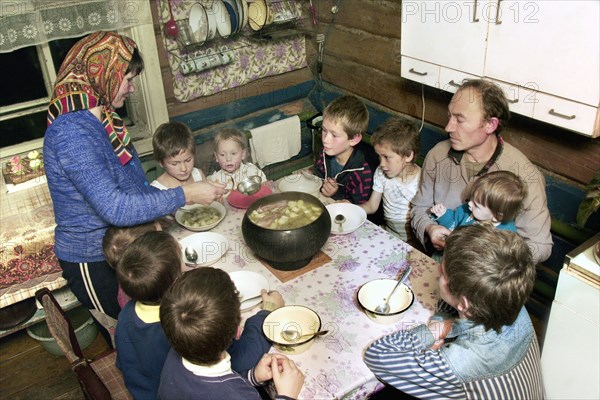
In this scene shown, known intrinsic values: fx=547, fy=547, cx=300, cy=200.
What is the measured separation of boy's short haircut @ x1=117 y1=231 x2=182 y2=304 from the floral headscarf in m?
0.54

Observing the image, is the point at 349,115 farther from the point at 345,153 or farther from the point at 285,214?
the point at 285,214

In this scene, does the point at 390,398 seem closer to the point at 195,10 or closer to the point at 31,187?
the point at 31,187

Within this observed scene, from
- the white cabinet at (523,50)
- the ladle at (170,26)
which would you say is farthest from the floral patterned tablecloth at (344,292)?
the ladle at (170,26)

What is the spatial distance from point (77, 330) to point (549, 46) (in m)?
2.41

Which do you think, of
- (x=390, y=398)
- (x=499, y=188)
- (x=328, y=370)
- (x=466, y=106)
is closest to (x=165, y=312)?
(x=328, y=370)

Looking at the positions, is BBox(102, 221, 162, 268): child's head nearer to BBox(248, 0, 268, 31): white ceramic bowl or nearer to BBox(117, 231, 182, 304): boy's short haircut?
BBox(117, 231, 182, 304): boy's short haircut

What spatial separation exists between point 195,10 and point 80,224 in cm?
142

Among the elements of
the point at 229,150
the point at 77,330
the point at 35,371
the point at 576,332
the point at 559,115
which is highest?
the point at 559,115

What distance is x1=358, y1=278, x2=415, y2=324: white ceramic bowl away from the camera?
1.68 metres

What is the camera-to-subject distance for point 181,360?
4.42 feet

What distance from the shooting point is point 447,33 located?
227 centimetres

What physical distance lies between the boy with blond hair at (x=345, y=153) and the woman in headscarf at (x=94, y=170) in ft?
2.36

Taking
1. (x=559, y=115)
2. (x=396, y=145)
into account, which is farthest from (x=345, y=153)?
(x=559, y=115)

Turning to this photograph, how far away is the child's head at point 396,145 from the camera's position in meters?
2.29
